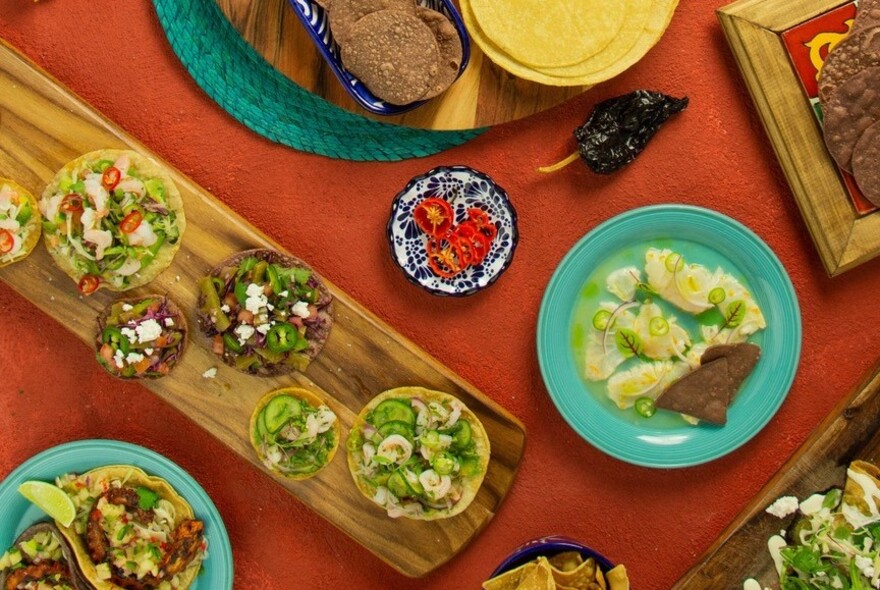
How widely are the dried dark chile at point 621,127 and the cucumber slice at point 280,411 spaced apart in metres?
1.99

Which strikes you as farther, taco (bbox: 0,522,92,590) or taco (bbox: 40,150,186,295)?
taco (bbox: 0,522,92,590)

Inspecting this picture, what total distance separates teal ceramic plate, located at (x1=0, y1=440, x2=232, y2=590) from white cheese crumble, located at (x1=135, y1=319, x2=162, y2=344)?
0.71 meters

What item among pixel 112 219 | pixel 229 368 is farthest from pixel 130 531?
pixel 112 219

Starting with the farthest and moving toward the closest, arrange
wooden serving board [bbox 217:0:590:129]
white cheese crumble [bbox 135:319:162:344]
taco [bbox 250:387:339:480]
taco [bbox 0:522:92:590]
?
taco [bbox 0:522:92:590], taco [bbox 250:387:339:480], white cheese crumble [bbox 135:319:162:344], wooden serving board [bbox 217:0:590:129]

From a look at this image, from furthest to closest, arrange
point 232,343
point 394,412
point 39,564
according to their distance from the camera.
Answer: point 39,564 → point 394,412 → point 232,343

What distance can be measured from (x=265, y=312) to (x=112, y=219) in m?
0.98

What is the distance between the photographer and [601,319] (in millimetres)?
4852

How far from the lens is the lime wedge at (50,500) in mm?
4762

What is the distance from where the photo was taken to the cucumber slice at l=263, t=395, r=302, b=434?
15.6 ft

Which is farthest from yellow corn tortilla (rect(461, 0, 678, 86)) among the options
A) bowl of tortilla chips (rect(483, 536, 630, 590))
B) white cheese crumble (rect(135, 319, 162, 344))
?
bowl of tortilla chips (rect(483, 536, 630, 590))

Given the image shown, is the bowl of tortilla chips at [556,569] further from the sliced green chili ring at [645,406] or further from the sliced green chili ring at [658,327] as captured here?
the sliced green chili ring at [658,327]

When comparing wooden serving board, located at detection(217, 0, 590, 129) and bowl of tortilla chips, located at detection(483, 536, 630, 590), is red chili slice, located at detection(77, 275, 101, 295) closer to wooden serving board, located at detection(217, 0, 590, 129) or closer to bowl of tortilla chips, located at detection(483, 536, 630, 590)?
wooden serving board, located at detection(217, 0, 590, 129)

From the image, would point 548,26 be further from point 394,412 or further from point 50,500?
point 50,500

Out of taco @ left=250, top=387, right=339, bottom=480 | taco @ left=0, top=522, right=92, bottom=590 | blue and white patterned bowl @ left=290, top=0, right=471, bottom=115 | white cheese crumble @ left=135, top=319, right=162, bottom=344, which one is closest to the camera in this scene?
blue and white patterned bowl @ left=290, top=0, right=471, bottom=115
